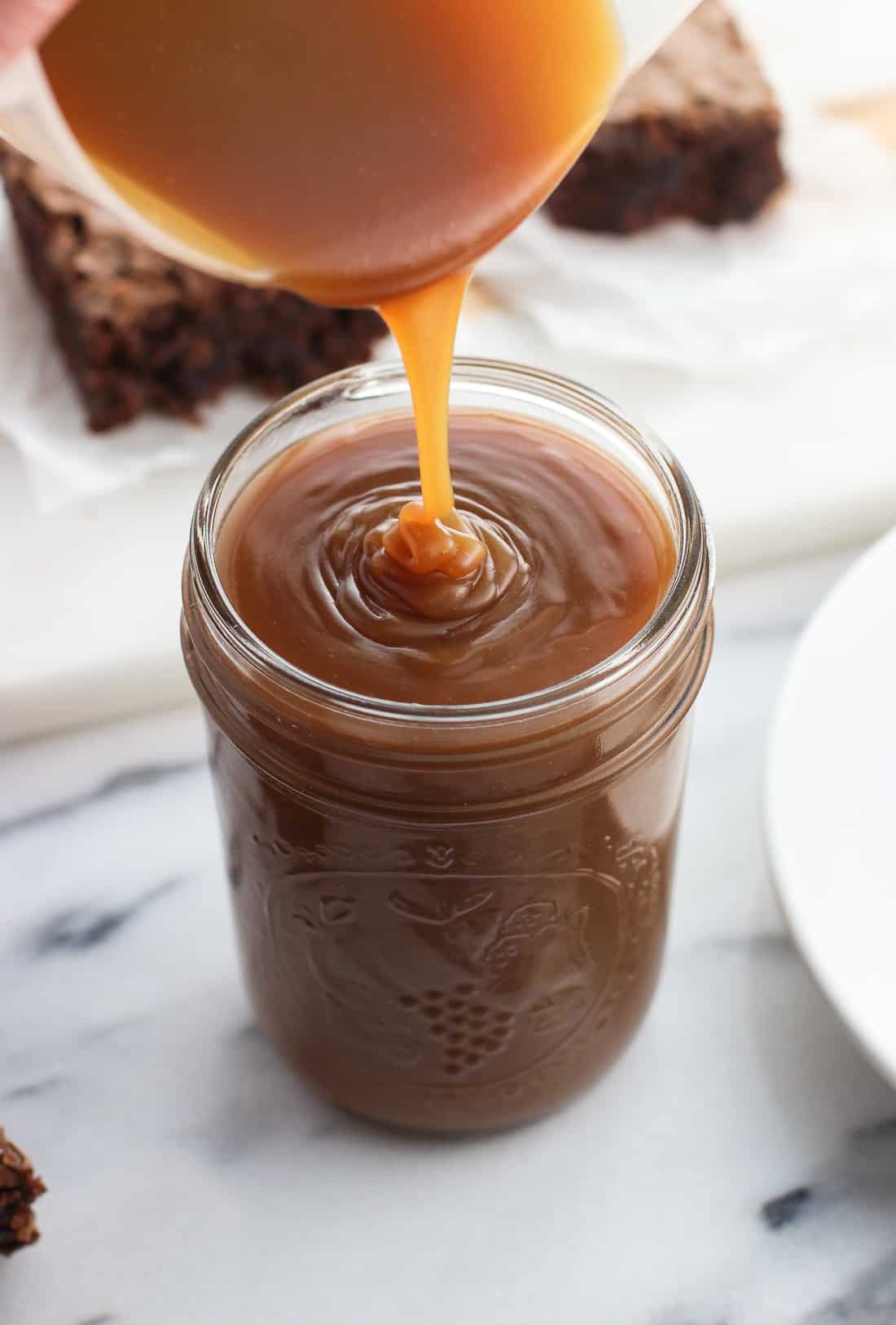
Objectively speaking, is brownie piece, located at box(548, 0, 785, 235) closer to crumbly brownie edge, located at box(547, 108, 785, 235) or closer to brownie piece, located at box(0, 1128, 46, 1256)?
crumbly brownie edge, located at box(547, 108, 785, 235)

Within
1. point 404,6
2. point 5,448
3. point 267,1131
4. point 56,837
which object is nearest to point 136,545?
point 5,448

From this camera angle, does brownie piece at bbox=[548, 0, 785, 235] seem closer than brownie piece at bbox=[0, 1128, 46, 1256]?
No

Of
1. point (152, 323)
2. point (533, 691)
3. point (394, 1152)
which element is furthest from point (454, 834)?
point (152, 323)

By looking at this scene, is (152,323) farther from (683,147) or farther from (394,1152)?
(394,1152)

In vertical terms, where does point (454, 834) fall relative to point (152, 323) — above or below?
above

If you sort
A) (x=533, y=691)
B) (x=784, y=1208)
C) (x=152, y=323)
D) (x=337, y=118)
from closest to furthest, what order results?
(x=337, y=118), (x=533, y=691), (x=784, y=1208), (x=152, y=323)

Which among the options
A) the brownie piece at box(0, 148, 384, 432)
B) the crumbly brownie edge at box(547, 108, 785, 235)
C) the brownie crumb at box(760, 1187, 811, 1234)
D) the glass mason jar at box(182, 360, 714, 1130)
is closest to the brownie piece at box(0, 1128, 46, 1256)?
the glass mason jar at box(182, 360, 714, 1130)

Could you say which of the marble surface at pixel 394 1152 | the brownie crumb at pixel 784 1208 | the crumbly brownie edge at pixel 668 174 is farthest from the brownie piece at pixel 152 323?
the brownie crumb at pixel 784 1208
